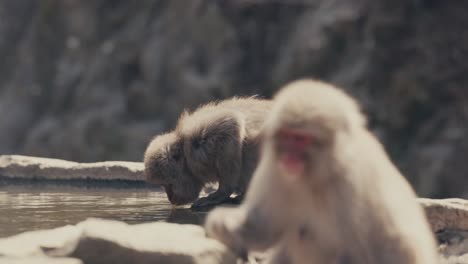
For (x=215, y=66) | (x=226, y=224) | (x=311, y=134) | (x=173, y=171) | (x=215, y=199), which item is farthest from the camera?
(x=215, y=66)

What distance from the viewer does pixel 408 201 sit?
3918 mm

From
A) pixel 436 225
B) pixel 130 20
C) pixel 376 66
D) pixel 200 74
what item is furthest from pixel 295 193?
pixel 130 20

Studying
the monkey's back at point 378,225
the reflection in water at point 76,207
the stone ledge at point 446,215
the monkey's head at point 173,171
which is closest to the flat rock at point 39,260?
the monkey's back at point 378,225

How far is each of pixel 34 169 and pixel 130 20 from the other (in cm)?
1036

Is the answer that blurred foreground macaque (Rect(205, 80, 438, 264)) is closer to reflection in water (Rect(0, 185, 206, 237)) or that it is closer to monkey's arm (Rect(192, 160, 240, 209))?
reflection in water (Rect(0, 185, 206, 237))

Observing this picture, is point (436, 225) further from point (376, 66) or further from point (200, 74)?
point (200, 74)

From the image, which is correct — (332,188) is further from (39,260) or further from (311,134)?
(39,260)

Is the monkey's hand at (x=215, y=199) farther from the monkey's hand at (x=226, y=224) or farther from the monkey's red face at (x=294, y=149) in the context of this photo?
the monkey's red face at (x=294, y=149)

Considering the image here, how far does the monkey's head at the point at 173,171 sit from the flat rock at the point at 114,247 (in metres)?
2.94

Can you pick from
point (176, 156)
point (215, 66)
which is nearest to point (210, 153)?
point (176, 156)

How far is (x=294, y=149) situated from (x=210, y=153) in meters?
3.69

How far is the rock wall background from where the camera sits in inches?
553

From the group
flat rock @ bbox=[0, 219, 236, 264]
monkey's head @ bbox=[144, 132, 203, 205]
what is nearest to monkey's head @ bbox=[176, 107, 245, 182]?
monkey's head @ bbox=[144, 132, 203, 205]

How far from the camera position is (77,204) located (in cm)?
738
